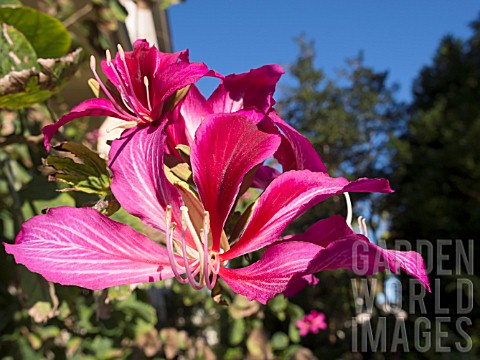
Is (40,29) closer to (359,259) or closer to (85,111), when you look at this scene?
(85,111)

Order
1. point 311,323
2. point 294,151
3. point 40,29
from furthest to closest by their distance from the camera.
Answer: point 311,323 → point 40,29 → point 294,151

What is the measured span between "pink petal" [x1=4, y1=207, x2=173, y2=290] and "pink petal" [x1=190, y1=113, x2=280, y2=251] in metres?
0.09

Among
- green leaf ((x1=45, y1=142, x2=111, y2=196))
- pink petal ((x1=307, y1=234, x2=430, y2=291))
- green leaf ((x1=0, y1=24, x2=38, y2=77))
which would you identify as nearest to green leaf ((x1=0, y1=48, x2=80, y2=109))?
green leaf ((x1=0, y1=24, x2=38, y2=77))

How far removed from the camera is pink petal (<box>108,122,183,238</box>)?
1.50ft

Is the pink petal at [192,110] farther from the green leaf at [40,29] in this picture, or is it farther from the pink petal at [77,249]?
the green leaf at [40,29]

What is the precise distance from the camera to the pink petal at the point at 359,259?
38cm

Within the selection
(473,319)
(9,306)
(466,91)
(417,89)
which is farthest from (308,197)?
(417,89)

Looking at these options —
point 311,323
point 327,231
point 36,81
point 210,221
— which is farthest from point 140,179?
point 311,323

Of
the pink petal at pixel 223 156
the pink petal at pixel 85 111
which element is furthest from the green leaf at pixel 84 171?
the pink petal at pixel 223 156

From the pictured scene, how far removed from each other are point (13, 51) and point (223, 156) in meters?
0.53

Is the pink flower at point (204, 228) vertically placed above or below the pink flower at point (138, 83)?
below

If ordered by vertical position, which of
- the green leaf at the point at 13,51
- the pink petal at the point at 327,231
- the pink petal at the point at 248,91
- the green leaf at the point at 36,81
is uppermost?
the green leaf at the point at 13,51

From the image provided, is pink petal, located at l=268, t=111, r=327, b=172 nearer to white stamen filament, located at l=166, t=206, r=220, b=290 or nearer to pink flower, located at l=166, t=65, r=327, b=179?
pink flower, located at l=166, t=65, r=327, b=179

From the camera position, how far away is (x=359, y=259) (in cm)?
39
